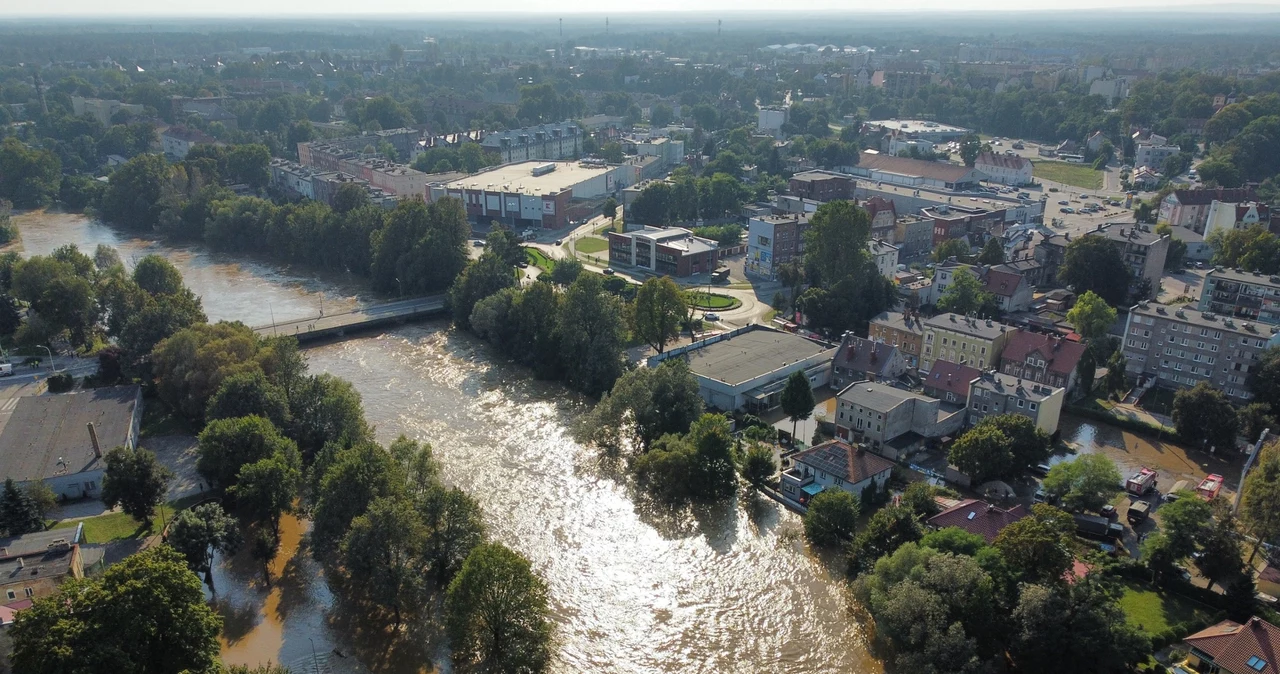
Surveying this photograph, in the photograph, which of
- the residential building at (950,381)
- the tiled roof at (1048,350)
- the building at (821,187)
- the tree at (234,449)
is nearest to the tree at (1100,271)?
the tiled roof at (1048,350)

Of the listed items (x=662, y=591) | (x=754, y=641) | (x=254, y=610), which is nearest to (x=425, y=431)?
(x=254, y=610)

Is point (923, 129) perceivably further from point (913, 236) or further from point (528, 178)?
point (528, 178)

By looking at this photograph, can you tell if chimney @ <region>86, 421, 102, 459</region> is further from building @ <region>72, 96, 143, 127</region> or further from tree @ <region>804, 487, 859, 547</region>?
building @ <region>72, 96, 143, 127</region>

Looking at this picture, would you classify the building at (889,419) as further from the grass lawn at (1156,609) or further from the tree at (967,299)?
the tree at (967,299)

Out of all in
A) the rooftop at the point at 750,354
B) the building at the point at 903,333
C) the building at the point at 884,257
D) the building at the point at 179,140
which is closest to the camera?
the rooftop at the point at 750,354

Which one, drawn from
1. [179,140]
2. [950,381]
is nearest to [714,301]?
[950,381]

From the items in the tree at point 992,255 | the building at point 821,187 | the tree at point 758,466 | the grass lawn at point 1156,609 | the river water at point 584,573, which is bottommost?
the river water at point 584,573

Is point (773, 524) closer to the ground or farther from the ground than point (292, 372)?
closer to the ground

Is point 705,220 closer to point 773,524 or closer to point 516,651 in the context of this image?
point 773,524
